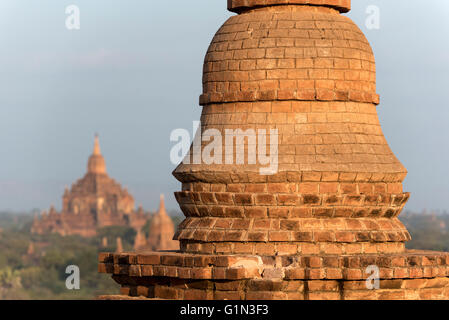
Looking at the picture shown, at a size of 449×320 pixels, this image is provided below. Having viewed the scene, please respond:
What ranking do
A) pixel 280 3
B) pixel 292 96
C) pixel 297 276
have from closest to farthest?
pixel 297 276 < pixel 292 96 < pixel 280 3

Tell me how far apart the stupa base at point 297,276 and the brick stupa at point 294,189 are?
14 mm

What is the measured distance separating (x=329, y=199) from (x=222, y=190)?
155 cm

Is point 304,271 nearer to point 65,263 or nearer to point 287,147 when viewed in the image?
point 287,147

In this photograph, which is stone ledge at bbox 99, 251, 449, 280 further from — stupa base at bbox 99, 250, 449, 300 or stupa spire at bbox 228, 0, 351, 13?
stupa spire at bbox 228, 0, 351, 13

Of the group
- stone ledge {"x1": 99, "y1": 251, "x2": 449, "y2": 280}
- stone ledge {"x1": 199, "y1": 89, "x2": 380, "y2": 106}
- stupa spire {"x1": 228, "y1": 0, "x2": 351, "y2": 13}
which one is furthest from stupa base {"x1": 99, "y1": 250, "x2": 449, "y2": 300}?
stupa spire {"x1": 228, "y1": 0, "x2": 351, "y2": 13}

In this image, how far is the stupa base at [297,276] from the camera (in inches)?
725

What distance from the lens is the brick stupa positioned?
18562 mm

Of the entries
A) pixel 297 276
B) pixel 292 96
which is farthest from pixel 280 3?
pixel 297 276

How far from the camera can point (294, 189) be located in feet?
62.1

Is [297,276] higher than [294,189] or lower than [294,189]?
lower

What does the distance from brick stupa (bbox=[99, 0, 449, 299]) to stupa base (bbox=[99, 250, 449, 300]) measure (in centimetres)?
1

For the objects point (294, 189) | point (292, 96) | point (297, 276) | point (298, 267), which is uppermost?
point (292, 96)

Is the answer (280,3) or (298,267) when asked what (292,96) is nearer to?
(280,3)

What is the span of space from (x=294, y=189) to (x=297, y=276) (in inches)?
49.9
